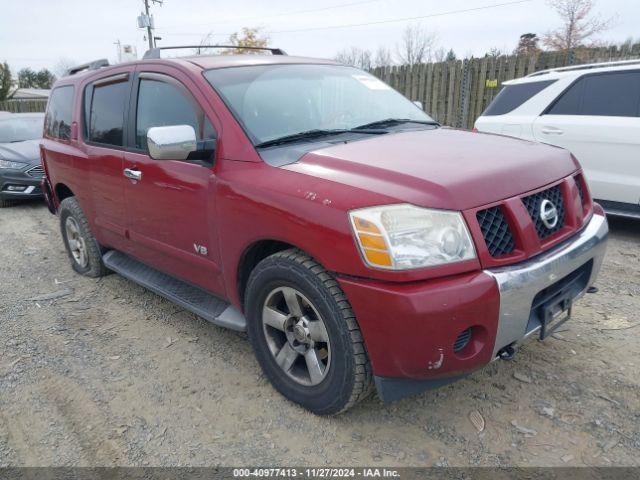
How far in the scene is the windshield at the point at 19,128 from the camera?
31.6 ft

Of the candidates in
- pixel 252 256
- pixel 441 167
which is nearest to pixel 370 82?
pixel 441 167

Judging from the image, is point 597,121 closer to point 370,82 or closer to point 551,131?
point 551,131

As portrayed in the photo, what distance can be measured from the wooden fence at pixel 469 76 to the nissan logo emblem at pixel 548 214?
25.4 feet

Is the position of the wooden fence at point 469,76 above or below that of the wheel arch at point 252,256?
above

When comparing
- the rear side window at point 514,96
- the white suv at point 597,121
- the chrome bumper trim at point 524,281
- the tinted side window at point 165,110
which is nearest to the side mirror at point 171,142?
the tinted side window at point 165,110

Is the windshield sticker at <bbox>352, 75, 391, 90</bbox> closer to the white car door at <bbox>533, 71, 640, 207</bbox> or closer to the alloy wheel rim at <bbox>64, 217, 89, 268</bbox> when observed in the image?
the white car door at <bbox>533, 71, 640, 207</bbox>

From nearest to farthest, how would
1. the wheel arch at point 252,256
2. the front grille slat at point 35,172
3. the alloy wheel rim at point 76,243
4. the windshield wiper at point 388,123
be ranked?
1. the wheel arch at point 252,256
2. the windshield wiper at point 388,123
3. the alloy wheel rim at point 76,243
4. the front grille slat at point 35,172

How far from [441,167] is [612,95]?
3999mm

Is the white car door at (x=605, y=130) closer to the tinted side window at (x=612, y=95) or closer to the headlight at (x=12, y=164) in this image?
the tinted side window at (x=612, y=95)

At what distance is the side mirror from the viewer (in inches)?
107

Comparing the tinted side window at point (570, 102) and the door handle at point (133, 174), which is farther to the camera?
the tinted side window at point (570, 102)

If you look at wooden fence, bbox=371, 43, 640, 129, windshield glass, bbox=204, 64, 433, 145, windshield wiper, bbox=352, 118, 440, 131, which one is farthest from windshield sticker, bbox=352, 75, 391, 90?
wooden fence, bbox=371, 43, 640, 129

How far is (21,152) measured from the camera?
8.90 metres

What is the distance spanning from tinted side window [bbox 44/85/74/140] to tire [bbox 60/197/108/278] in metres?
0.64
